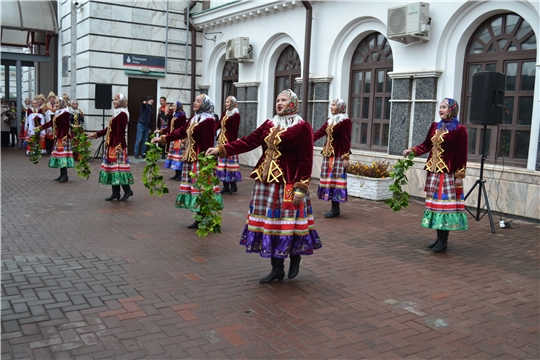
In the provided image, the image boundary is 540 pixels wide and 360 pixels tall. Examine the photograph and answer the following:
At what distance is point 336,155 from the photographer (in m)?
8.91

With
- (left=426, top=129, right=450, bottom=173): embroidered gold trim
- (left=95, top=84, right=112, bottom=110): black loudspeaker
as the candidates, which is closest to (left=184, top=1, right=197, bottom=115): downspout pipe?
(left=95, top=84, right=112, bottom=110): black loudspeaker

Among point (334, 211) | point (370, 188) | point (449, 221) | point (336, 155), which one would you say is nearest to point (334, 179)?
point (336, 155)

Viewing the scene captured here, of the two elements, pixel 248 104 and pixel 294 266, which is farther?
pixel 248 104

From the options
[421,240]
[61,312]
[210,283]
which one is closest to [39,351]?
[61,312]

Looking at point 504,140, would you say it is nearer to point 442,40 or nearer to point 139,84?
point 442,40

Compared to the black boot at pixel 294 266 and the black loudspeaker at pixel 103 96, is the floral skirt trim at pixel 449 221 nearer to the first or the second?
the black boot at pixel 294 266

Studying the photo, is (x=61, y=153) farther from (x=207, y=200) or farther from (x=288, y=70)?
(x=207, y=200)

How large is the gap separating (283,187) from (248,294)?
1.05 metres

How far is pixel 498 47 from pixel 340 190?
156 inches

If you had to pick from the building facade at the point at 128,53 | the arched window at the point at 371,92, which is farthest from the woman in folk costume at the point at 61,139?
the arched window at the point at 371,92

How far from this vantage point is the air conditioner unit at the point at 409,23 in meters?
10.2

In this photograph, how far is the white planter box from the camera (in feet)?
35.0

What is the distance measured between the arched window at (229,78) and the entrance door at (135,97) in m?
2.28

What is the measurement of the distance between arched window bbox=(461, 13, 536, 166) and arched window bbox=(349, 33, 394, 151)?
222 cm
